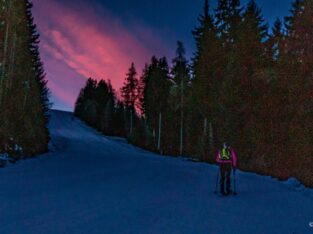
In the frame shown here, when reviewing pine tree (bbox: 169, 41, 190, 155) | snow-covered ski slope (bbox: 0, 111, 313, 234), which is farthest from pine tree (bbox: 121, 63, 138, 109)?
snow-covered ski slope (bbox: 0, 111, 313, 234)

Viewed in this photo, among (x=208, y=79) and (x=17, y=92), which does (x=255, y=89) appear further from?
(x=17, y=92)

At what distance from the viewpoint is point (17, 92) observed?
24.6 metres

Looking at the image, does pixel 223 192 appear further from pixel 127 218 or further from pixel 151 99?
pixel 151 99

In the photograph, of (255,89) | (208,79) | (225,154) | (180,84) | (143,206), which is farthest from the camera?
(180,84)

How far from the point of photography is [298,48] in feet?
65.6

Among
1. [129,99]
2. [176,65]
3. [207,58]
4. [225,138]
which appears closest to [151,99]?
[176,65]

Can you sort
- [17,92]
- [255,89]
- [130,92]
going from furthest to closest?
[130,92]
[255,89]
[17,92]

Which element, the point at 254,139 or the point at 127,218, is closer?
the point at 127,218

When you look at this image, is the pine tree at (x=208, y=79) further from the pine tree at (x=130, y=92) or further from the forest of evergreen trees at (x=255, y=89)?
the pine tree at (x=130, y=92)

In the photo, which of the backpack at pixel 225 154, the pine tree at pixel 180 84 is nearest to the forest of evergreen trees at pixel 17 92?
the backpack at pixel 225 154

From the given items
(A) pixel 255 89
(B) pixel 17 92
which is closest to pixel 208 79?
(A) pixel 255 89

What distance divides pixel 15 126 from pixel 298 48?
750 inches

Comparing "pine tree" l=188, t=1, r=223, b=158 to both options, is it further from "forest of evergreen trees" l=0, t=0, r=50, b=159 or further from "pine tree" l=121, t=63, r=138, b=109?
"pine tree" l=121, t=63, r=138, b=109

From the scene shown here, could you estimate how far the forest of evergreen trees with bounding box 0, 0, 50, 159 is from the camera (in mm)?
23062
